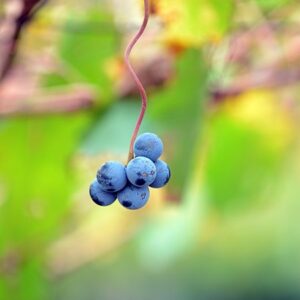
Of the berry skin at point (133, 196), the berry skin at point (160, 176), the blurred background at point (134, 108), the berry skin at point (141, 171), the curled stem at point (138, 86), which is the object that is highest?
the curled stem at point (138, 86)

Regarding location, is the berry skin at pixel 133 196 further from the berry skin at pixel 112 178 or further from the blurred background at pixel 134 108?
the blurred background at pixel 134 108

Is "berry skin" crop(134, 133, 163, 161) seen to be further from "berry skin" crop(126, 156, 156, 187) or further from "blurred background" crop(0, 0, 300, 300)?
"blurred background" crop(0, 0, 300, 300)

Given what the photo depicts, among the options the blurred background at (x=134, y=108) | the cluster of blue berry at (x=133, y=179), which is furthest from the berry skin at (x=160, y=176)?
the blurred background at (x=134, y=108)

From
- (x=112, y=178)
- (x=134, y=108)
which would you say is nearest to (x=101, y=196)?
(x=112, y=178)

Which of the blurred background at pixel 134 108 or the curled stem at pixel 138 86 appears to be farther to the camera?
the blurred background at pixel 134 108

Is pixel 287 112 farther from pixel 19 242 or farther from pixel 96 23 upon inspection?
pixel 19 242

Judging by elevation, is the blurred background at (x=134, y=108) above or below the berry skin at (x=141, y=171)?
below

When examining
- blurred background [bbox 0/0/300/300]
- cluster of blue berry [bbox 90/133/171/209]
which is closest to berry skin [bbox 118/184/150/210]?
cluster of blue berry [bbox 90/133/171/209]

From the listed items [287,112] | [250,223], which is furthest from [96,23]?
[250,223]
